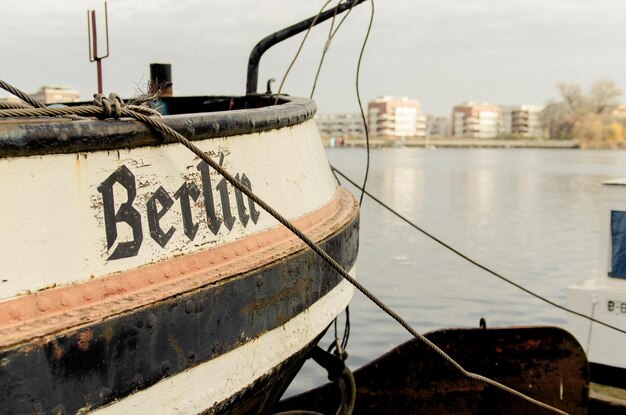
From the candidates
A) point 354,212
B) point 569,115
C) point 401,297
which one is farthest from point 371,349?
point 569,115

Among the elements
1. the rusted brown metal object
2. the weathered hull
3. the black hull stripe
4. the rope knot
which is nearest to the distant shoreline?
the rusted brown metal object

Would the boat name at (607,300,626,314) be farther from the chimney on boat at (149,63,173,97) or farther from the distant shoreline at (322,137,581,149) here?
the distant shoreline at (322,137,581,149)

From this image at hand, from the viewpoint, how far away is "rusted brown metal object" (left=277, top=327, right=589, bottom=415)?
7055 millimetres

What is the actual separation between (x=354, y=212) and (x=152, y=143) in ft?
7.41

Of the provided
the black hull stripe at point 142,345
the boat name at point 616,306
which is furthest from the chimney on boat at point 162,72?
the boat name at point 616,306

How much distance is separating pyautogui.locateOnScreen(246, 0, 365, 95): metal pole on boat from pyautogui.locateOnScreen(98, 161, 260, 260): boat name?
2.77 meters

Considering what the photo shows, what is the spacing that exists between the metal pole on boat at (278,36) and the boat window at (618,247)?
395cm

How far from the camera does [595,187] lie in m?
46.1

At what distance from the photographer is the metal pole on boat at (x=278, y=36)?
18.6 ft

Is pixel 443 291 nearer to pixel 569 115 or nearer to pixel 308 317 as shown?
pixel 308 317

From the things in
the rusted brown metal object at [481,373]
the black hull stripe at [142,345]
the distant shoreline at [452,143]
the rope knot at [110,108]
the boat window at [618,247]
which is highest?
the rope knot at [110,108]

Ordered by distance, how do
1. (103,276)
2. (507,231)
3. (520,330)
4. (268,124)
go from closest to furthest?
(103,276) < (268,124) < (520,330) < (507,231)

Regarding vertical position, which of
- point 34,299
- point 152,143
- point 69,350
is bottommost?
point 69,350

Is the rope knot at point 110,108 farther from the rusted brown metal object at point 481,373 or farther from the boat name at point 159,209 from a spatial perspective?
the rusted brown metal object at point 481,373
